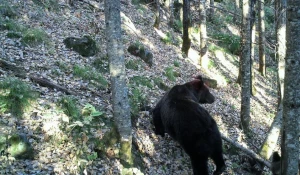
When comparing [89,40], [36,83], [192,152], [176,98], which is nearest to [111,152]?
[192,152]

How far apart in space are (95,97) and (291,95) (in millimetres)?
5773

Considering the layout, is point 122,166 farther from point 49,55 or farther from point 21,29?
point 21,29

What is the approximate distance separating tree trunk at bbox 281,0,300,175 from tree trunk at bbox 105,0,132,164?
3.25m

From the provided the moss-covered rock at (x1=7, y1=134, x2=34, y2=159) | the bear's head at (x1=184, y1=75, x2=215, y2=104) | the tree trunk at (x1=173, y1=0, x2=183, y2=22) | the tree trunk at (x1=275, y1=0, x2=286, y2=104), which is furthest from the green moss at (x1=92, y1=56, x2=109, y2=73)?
the tree trunk at (x1=173, y1=0, x2=183, y2=22)

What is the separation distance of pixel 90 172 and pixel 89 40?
7.23 metres

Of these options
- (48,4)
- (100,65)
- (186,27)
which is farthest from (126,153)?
(186,27)

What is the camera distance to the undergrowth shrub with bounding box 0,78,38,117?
7.11 m

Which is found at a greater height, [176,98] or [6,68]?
[6,68]

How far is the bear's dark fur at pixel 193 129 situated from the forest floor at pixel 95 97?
983 millimetres

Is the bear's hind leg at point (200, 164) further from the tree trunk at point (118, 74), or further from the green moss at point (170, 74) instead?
the green moss at point (170, 74)

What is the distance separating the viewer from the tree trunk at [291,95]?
4.95 meters

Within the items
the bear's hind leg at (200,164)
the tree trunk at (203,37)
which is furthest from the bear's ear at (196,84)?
the tree trunk at (203,37)

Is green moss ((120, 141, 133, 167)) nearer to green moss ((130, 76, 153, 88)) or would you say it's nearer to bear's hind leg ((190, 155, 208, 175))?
bear's hind leg ((190, 155, 208, 175))

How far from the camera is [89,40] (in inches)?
488
